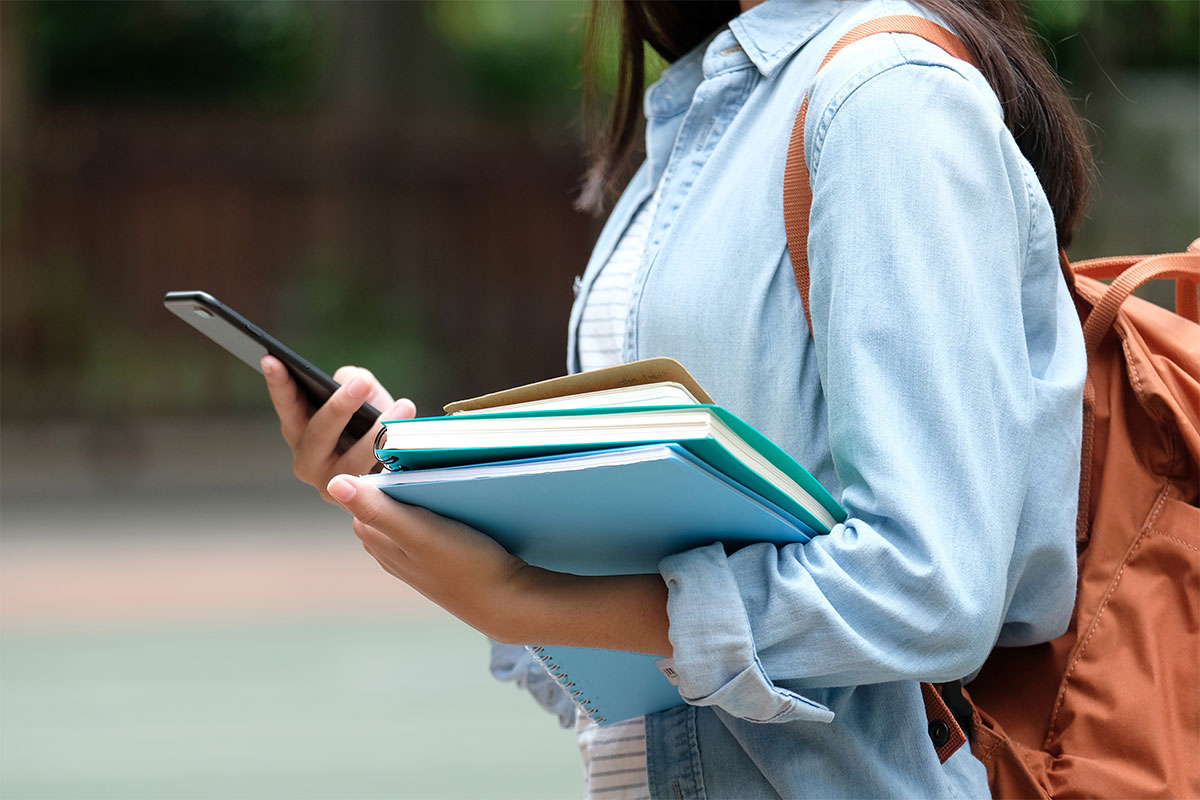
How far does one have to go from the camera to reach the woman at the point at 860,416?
3.08 feet

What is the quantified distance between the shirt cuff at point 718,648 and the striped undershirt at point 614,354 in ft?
0.95

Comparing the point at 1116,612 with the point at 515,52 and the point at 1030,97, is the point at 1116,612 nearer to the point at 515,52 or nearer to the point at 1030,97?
the point at 1030,97

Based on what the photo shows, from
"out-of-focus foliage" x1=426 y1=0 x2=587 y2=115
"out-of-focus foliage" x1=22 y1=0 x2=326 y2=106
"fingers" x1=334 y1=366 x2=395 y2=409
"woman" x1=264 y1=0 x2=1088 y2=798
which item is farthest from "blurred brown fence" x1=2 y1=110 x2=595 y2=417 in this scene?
"woman" x1=264 y1=0 x2=1088 y2=798

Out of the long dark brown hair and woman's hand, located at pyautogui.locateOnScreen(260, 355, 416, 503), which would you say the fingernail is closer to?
woman's hand, located at pyautogui.locateOnScreen(260, 355, 416, 503)

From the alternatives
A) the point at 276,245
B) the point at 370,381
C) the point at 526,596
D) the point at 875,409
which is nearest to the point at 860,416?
the point at 875,409

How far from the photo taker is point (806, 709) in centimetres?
96

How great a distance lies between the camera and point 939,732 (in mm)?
1112

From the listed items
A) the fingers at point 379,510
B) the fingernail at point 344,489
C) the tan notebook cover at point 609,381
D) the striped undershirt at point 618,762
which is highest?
the tan notebook cover at point 609,381

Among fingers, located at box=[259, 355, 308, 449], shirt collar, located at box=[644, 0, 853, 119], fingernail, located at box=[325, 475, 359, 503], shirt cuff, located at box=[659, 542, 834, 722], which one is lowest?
shirt cuff, located at box=[659, 542, 834, 722]

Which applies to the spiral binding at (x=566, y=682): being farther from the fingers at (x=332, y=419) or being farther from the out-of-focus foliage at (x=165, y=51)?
the out-of-focus foliage at (x=165, y=51)

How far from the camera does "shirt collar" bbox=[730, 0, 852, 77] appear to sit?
1223 mm

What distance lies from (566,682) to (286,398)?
1.47 ft

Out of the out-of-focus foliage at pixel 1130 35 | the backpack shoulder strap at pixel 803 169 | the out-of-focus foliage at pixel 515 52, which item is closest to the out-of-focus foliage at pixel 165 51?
the out-of-focus foliage at pixel 515 52

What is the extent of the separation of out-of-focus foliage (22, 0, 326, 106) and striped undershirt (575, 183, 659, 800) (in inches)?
437
